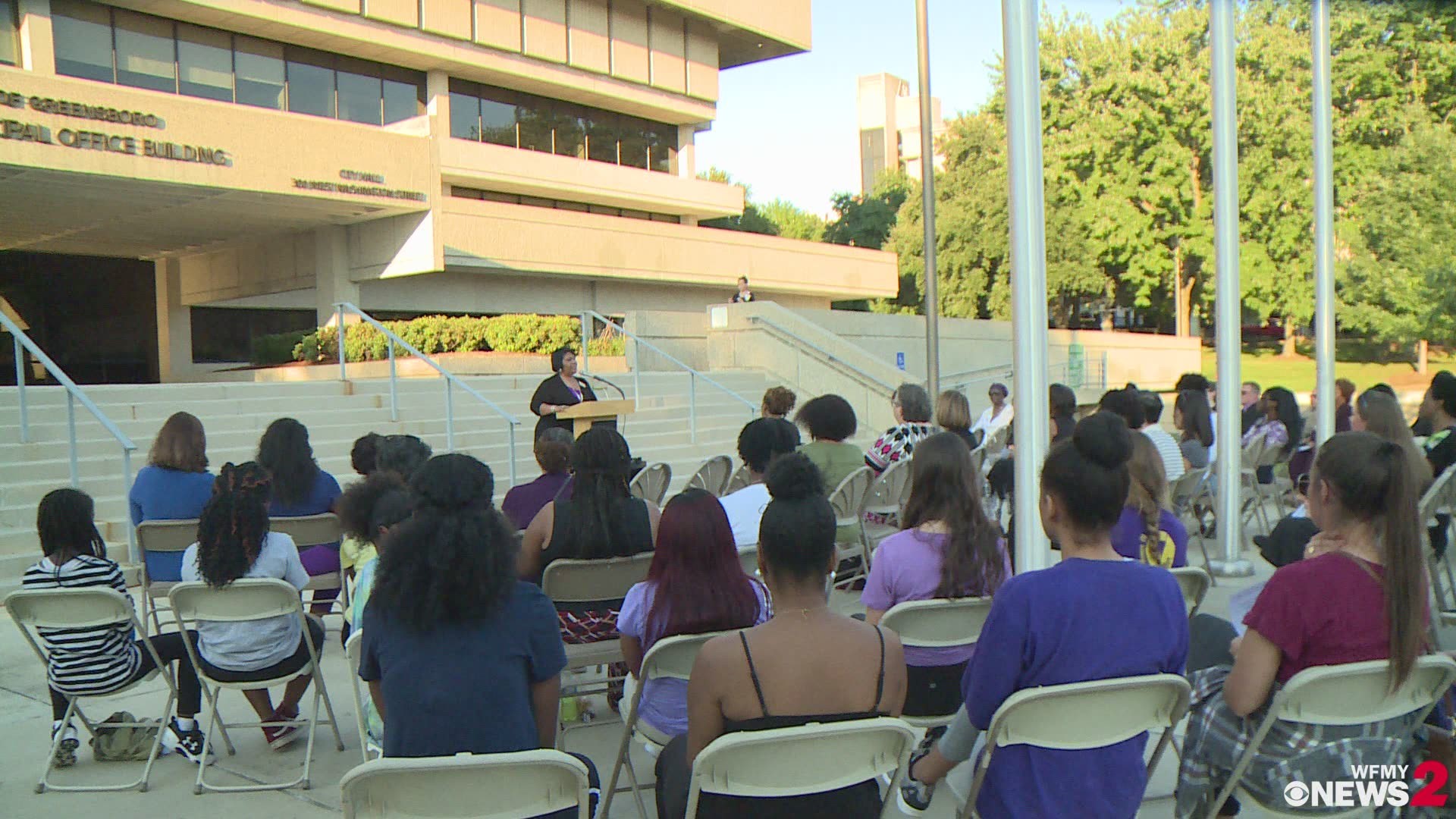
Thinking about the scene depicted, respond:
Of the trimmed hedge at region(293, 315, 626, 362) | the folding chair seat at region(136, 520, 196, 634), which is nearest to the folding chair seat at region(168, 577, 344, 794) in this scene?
the folding chair seat at region(136, 520, 196, 634)

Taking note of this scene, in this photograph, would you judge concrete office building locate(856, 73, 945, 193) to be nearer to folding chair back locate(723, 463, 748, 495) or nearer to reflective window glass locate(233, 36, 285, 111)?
reflective window glass locate(233, 36, 285, 111)

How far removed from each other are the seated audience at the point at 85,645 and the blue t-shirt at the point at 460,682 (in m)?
2.09

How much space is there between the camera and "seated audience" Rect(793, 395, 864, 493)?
6559 mm

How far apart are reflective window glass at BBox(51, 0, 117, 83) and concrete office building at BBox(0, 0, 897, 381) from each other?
0.04 metres

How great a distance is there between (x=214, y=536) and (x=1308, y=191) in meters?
36.0

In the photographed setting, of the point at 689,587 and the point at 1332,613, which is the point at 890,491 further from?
the point at 1332,613

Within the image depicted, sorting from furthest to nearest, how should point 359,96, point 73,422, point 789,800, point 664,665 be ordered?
point 359,96, point 73,422, point 664,665, point 789,800

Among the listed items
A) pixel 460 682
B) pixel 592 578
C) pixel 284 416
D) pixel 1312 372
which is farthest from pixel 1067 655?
pixel 1312 372

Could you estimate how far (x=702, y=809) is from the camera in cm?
238

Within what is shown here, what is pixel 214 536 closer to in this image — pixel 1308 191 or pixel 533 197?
pixel 533 197

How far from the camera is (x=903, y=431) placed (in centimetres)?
743

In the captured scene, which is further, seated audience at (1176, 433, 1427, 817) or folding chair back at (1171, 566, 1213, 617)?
folding chair back at (1171, 566, 1213, 617)

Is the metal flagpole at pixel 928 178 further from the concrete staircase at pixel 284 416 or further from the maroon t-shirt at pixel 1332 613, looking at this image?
the maroon t-shirt at pixel 1332 613

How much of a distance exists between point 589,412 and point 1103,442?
6.63 meters
